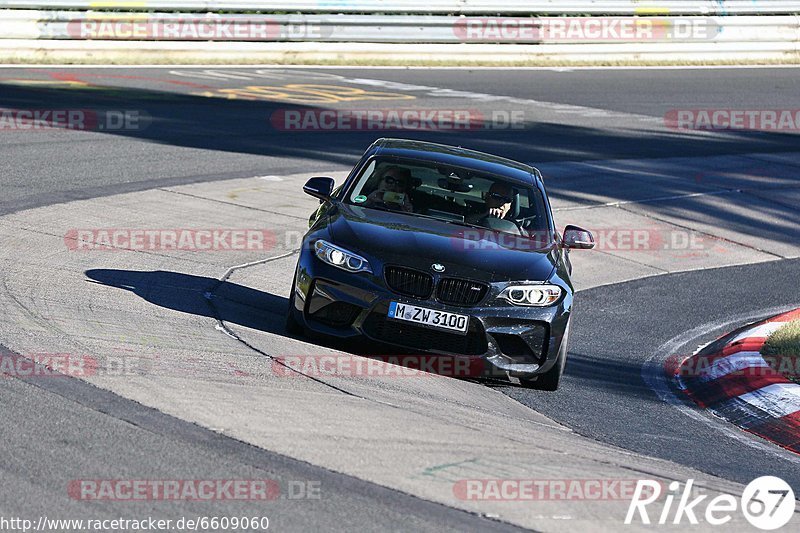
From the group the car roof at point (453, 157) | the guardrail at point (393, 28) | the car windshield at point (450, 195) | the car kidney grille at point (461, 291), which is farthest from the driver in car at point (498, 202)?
the guardrail at point (393, 28)

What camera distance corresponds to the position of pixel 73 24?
76.0 feet

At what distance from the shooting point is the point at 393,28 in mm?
26734

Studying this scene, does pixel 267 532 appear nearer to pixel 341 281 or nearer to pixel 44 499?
pixel 44 499

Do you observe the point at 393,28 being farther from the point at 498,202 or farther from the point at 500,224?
the point at 500,224

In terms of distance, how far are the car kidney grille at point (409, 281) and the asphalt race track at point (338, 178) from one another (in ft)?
2.48

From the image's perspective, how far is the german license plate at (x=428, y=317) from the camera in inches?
310

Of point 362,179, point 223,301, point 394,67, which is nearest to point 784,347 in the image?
point 362,179

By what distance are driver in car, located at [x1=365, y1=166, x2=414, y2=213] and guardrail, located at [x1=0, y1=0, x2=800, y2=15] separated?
608 inches

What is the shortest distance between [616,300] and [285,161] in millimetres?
6232

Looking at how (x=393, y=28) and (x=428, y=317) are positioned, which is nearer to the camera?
(x=428, y=317)

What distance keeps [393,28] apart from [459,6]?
1836 mm

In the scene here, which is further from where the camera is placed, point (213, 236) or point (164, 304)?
point (213, 236)

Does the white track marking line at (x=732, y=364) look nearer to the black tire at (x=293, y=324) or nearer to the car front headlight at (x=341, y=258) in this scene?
the car front headlight at (x=341, y=258)

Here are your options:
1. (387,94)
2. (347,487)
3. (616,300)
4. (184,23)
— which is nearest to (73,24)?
(184,23)
